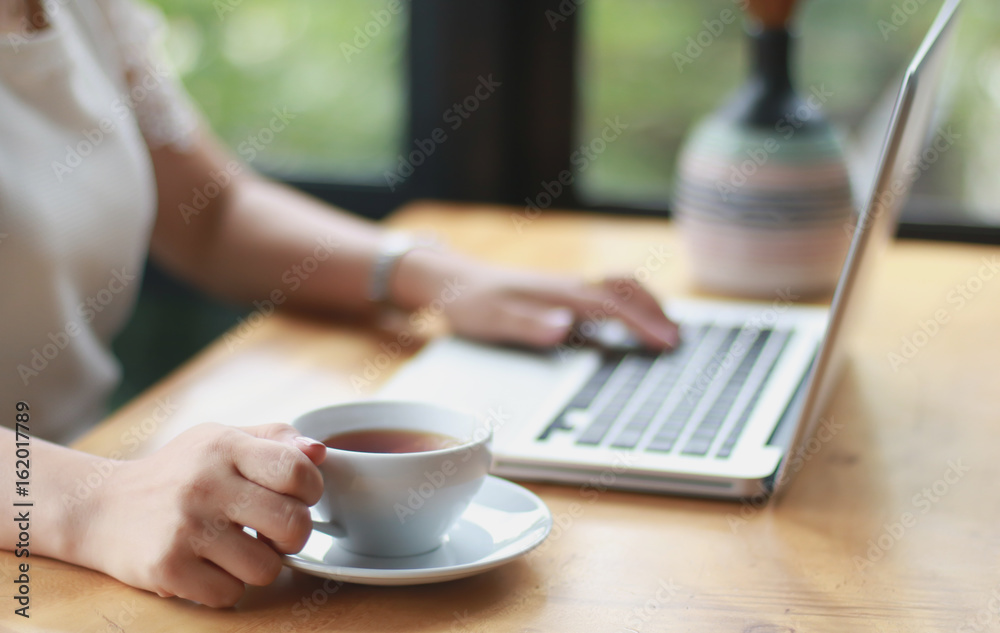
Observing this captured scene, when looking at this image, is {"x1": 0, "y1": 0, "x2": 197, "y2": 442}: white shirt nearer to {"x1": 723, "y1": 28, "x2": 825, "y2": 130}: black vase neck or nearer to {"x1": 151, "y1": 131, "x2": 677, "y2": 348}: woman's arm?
{"x1": 151, "y1": 131, "x2": 677, "y2": 348}: woman's arm

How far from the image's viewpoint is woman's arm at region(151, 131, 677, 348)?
3.39 ft

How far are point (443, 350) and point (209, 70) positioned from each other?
1.13 m

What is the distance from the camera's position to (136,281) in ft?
3.60

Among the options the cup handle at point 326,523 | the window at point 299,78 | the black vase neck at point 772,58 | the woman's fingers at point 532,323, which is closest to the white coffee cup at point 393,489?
the cup handle at point 326,523

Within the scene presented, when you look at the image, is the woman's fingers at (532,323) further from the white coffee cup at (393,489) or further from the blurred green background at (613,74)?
the blurred green background at (613,74)

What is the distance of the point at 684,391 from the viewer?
89 cm

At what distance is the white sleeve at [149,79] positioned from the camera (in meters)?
1.10

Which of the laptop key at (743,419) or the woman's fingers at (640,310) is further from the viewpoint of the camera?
the woman's fingers at (640,310)

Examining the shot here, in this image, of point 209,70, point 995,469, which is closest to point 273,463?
point 995,469

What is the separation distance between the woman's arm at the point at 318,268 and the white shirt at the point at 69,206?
0.10 m

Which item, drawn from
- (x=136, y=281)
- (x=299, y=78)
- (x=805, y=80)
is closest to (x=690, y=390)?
(x=136, y=281)

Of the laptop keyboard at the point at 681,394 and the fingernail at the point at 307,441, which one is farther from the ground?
the fingernail at the point at 307,441

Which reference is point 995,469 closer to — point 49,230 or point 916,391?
point 916,391

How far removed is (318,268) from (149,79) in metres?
0.28
